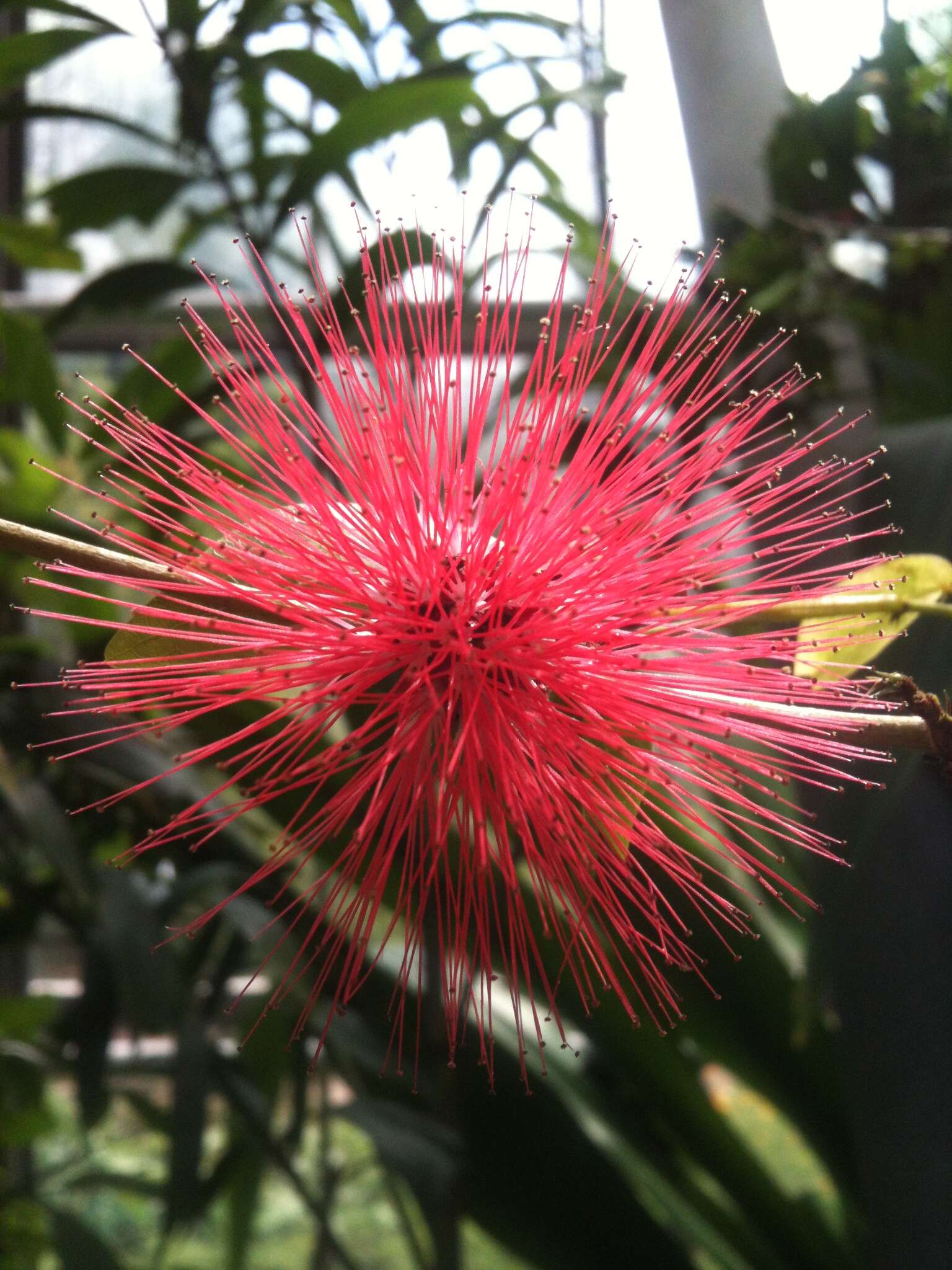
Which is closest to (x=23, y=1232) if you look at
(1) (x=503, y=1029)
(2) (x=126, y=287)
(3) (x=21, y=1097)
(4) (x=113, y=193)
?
(3) (x=21, y=1097)

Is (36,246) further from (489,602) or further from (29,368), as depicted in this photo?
(489,602)

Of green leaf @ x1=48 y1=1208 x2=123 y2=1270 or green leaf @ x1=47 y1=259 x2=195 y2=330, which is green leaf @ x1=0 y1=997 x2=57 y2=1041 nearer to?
green leaf @ x1=48 y1=1208 x2=123 y2=1270

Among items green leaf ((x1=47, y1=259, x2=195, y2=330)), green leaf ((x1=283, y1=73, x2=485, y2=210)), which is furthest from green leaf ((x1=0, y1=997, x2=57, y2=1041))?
green leaf ((x1=283, y1=73, x2=485, y2=210))

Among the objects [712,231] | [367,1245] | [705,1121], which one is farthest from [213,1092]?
[712,231]

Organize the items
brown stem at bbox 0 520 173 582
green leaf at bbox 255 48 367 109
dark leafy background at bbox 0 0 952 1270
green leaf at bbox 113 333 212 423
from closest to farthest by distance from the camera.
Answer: brown stem at bbox 0 520 173 582
dark leafy background at bbox 0 0 952 1270
green leaf at bbox 113 333 212 423
green leaf at bbox 255 48 367 109

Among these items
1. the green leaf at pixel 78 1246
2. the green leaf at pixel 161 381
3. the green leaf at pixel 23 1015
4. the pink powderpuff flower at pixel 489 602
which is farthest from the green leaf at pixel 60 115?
the green leaf at pixel 78 1246

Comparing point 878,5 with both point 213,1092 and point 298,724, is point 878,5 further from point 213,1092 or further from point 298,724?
point 213,1092

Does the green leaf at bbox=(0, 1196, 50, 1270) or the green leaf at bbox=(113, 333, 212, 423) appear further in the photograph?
the green leaf at bbox=(0, 1196, 50, 1270)

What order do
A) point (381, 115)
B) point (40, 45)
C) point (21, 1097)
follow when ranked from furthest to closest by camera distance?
point (21, 1097), point (40, 45), point (381, 115)
